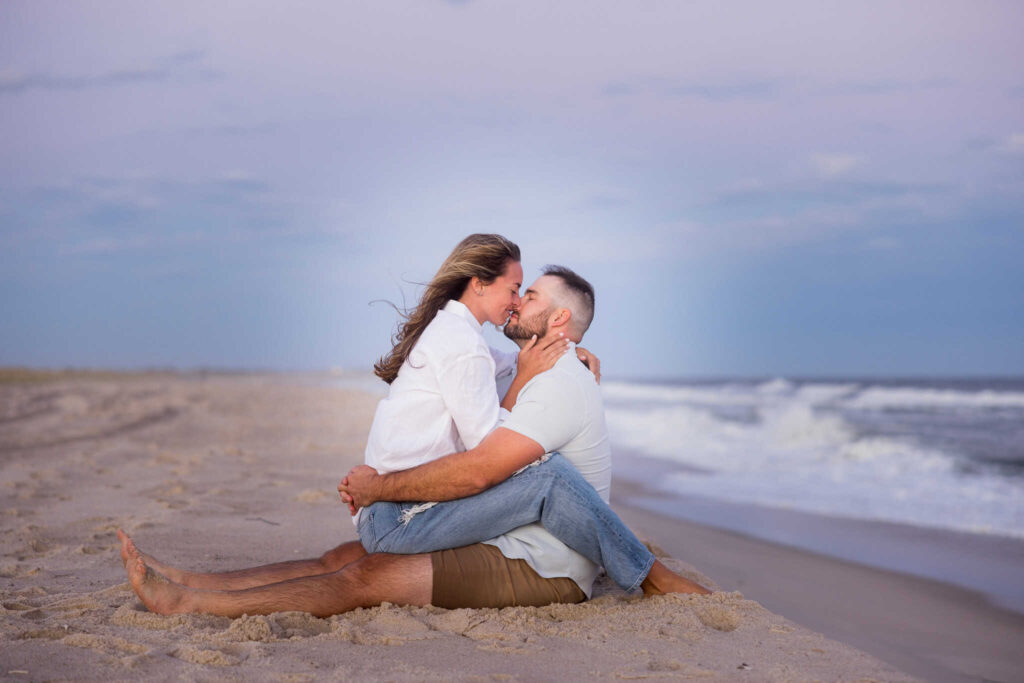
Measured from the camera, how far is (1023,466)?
31.4 ft

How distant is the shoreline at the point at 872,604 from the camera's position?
3.45 meters

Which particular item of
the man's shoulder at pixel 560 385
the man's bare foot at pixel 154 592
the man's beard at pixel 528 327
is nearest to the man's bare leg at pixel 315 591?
the man's bare foot at pixel 154 592

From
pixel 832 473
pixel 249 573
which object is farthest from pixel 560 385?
pixel 832 473

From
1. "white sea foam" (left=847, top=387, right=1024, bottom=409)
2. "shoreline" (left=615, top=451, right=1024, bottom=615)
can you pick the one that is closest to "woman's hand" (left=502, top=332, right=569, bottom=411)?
"shoreline" (left=615, top=451, right=1024, bottom=615)

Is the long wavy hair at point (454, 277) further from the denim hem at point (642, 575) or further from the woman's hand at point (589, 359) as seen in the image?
the denim hem at point (642, 575)

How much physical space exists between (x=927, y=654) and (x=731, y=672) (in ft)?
4.73

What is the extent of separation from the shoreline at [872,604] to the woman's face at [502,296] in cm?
208

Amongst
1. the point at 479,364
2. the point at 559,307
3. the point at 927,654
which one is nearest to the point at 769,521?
the point at 927,654

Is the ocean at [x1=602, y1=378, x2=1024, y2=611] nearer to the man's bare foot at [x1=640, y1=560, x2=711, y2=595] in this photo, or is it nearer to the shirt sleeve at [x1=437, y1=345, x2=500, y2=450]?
the man's bare foot at [x1=640, y1=560, x2=711, y2=595]

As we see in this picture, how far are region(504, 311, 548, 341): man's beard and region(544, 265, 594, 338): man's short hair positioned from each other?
0.38ft

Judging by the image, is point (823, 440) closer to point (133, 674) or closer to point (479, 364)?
point (479, 364)

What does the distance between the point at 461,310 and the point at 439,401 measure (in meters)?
0.43

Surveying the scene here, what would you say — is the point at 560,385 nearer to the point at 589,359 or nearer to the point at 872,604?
the point at 589,359

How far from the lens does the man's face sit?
3.65m
